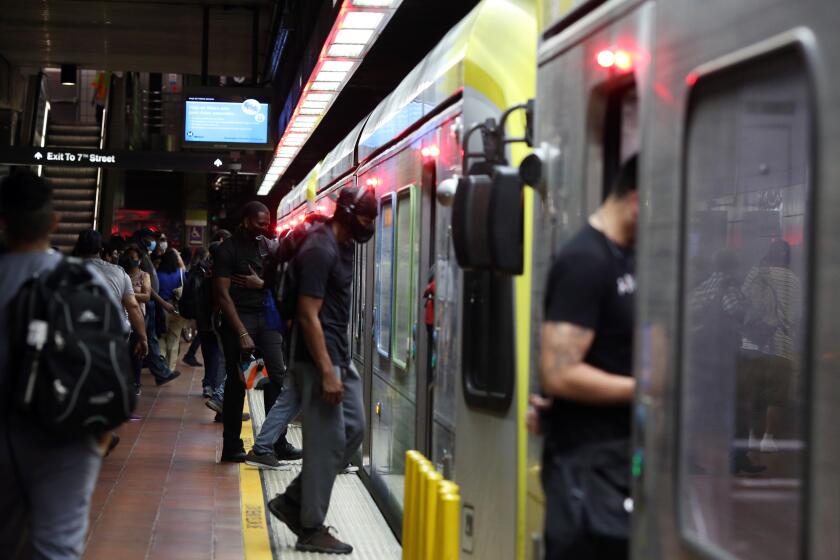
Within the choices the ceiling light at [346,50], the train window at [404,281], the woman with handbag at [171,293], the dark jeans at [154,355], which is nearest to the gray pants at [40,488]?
the train window at [404,281]

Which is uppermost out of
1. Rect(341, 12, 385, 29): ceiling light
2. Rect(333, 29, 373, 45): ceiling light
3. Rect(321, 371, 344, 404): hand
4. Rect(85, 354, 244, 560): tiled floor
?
Rect(333, 29, 373, 45): ceiling light

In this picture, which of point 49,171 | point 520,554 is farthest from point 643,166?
point 49,171

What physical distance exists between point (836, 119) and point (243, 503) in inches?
257

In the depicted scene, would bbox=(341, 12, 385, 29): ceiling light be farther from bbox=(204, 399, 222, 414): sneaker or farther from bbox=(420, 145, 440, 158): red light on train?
bbox=(204, 399, 222, 414): sneaker

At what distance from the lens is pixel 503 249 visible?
3.78 meters

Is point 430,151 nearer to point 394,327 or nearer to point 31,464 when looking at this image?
point 394,327

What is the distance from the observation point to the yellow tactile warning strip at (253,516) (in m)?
6.68

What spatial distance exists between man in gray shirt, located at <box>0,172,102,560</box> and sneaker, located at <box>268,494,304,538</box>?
110 inches

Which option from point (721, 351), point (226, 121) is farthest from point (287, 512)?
point (226, 121)

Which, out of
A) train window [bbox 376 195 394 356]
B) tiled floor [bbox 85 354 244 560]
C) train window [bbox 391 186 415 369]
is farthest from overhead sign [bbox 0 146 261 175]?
train window [bbox 391 186 415 369]

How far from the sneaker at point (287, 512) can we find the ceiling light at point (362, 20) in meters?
3.35

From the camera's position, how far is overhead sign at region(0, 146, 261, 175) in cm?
2070

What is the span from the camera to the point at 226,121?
20812mm

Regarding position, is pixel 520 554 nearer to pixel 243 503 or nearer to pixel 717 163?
pixel 717 163
